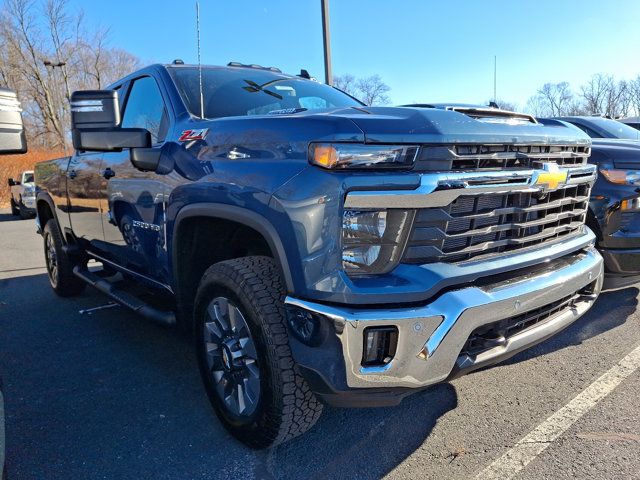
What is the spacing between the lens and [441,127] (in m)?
1.98

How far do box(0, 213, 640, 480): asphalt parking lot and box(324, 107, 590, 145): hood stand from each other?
1.47m

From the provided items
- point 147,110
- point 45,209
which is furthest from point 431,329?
point 45,209

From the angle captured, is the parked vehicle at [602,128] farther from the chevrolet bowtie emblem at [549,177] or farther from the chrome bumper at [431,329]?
the chrome bumper at [431,329]

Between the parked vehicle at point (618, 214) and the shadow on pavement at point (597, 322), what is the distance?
376mm

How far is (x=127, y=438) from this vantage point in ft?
8.61

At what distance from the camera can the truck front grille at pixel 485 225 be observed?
76.6 inches

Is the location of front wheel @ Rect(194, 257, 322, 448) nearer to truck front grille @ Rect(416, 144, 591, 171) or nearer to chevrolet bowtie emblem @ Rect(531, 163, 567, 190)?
truck front grille @ Rect(416, 144, 591, 171)

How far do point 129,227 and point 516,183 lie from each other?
2506 mm

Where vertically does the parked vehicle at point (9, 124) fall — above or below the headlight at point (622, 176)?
above

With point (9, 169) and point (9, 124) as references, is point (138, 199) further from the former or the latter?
point (9, 169)

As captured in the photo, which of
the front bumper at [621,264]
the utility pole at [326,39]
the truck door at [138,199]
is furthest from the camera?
the utility pole at [326,39]

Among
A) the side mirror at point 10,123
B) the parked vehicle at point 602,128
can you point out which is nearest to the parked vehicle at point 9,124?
the side mirror at point 10,123

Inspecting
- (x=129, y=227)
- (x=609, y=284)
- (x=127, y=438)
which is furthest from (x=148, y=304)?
(x=609, y=284)

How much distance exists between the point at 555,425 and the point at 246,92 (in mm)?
2694
